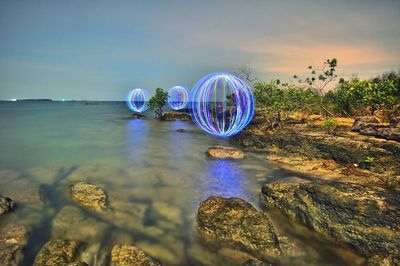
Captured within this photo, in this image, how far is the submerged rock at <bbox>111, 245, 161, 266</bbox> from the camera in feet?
17.7

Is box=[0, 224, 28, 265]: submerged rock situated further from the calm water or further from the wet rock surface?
the wet rock surface

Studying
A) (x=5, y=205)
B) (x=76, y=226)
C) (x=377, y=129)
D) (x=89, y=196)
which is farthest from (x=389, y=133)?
(x=5, y=205)

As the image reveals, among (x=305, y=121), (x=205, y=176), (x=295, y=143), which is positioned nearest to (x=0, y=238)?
(x=205, y=176)

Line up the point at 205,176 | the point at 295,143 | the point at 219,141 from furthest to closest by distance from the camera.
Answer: the point at 219,141
the point at 295,143
the point at 205,176

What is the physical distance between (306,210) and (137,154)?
12478 millimetres

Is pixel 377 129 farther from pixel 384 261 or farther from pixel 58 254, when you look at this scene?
pixel 58 254

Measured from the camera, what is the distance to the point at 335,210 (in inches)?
268

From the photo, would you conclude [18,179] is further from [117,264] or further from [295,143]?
[295,143]

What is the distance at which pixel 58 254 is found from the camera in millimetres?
5566

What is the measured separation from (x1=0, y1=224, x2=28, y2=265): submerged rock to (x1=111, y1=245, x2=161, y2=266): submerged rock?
7.36 ft

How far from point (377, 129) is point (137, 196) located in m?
15.2

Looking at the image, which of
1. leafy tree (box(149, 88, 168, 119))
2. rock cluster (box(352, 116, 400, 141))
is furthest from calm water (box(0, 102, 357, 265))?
leafy tree (box(149, 88, 168, 119))

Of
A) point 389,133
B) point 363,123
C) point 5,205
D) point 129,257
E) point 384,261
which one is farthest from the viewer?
point 363,123

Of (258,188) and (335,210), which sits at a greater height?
(335,210)
